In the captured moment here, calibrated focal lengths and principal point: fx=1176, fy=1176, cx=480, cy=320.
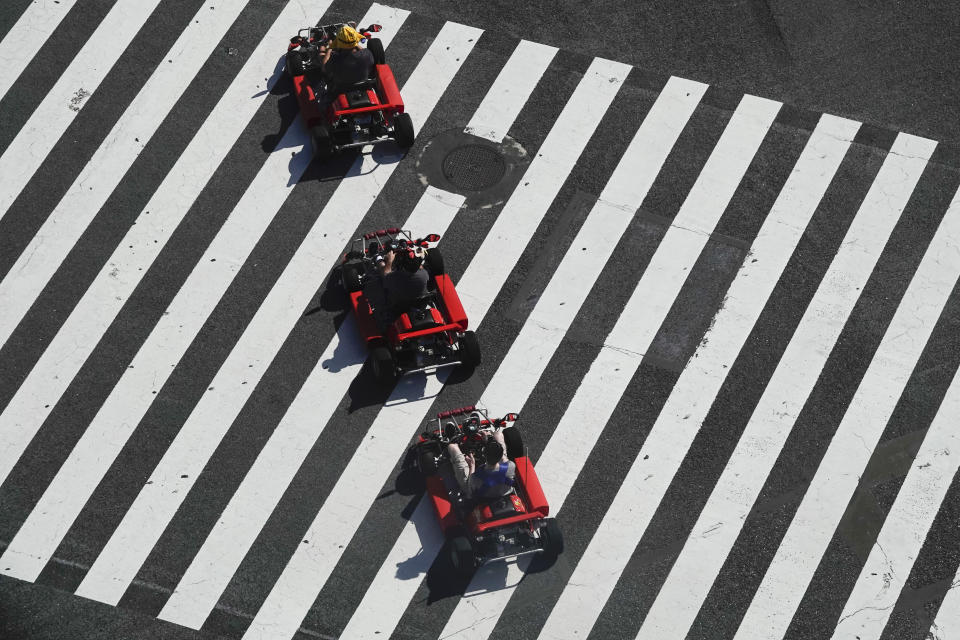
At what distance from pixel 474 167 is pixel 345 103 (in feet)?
6.88

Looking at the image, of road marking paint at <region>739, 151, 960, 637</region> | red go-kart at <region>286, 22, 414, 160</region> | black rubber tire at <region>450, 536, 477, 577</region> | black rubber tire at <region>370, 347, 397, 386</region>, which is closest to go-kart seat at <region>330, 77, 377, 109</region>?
red go-kart at <region>286, 22, 414, 160</region>

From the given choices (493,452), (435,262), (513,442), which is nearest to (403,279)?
(435,262)

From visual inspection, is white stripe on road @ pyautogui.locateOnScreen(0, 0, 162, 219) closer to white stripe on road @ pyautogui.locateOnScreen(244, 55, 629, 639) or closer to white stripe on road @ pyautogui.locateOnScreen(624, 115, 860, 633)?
white stripe on road @ pyautogui.locateOnScreen(244, 55, 629, 639)

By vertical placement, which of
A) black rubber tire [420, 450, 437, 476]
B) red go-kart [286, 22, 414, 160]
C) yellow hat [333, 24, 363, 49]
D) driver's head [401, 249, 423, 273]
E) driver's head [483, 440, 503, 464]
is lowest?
black rubber tire [420, 450, 437, 476]

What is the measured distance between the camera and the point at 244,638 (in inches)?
545

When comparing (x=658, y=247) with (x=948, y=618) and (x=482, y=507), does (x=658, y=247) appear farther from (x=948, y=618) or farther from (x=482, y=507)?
(x=948, y=618)

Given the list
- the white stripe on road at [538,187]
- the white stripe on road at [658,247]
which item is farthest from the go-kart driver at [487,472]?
the white stripe on road at [538,187]

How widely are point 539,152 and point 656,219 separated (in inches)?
80.3

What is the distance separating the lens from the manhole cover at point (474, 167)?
56.7 ft

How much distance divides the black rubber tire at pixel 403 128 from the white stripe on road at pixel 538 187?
176 cm

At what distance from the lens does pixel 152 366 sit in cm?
1558

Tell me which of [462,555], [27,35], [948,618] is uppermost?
[948,618]

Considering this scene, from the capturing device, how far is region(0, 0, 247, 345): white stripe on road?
53.0 feet

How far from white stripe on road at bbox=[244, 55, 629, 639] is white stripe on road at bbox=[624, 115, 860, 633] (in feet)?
7.81
